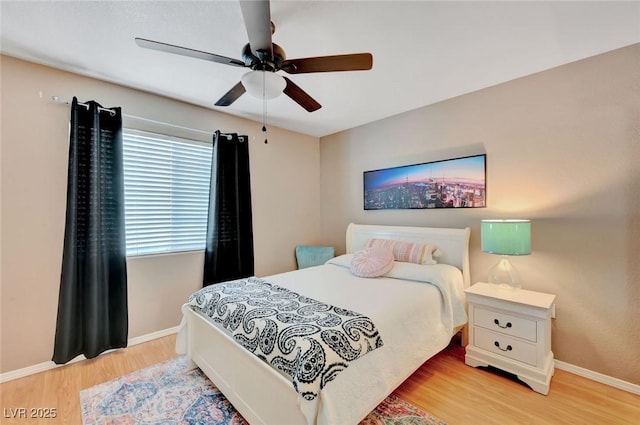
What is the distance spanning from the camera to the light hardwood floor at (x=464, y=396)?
69.0 inches

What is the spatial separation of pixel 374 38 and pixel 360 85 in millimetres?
687

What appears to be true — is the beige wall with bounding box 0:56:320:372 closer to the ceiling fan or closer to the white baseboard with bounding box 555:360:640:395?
the ceiling fan

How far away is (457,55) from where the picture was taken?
2.12 meters

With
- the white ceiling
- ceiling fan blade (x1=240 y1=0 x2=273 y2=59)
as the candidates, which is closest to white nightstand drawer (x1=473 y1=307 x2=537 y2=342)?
the white ceiling

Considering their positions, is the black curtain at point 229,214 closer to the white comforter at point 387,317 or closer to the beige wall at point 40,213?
the beige wall at point 40,213

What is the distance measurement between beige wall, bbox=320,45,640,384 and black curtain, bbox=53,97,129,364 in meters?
3.39

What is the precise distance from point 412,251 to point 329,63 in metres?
2.01

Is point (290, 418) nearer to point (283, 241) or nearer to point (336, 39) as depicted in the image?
point (336, 39)

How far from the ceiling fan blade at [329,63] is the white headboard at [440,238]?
193 cm

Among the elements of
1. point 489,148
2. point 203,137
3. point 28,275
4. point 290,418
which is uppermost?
point 203,137

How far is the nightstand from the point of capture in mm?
2018

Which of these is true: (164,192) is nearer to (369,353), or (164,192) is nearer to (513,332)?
(369,353)

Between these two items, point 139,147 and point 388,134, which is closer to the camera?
point 139,147

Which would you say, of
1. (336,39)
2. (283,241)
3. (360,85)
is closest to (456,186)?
(360,85)
